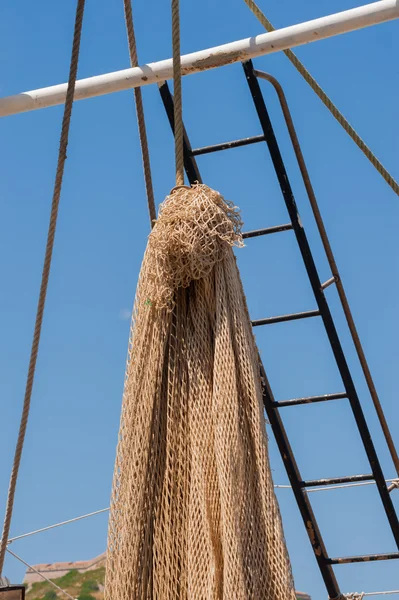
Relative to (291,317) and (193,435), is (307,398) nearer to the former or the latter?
(291,317)

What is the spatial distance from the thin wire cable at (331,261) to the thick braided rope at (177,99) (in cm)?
141

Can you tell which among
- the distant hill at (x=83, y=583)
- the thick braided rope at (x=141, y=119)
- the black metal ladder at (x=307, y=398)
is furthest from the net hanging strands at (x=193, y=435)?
the distant hill at (x=83, y=583)

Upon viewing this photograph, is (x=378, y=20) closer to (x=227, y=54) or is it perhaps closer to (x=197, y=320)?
(x=227, y=54)

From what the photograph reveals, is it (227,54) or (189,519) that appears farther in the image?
(227,54)

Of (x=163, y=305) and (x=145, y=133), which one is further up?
(x=145, y=133)

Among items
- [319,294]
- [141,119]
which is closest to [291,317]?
[319,294]

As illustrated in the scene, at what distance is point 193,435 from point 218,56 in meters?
2.17

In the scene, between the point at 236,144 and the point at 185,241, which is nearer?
the point at 185,241

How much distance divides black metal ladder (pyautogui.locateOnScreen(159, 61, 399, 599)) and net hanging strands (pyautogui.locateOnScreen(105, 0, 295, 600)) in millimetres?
1698

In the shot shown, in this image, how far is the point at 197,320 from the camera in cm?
344

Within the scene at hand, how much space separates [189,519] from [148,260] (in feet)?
2.94

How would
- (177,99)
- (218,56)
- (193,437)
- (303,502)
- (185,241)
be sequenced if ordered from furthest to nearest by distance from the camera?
(303,502)
(218,56)
(177,99)
(185,241)
(193,437)

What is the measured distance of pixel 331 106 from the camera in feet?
15.9

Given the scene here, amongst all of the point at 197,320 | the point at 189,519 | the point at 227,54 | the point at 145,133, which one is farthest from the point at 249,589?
the point at 227,54
